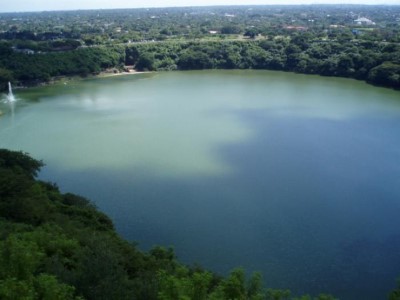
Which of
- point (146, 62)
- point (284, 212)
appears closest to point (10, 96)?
point (146, 62)

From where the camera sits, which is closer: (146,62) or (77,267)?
(77,267)

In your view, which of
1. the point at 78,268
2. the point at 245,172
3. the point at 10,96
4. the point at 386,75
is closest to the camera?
the point at 78,268

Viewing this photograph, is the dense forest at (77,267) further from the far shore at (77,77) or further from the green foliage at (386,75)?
the green foliage at (386,75)

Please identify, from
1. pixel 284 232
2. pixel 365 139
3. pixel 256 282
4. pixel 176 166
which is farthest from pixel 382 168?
pixel 256 282

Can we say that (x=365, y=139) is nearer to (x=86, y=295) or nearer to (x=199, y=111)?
(x=199, y=111)

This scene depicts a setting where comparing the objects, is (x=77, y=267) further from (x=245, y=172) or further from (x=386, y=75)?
(x=386, y=75)

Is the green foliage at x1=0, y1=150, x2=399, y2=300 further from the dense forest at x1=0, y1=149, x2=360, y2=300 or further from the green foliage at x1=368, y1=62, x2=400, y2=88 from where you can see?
the green foliage at x1=368, y1=62, x2=400, y2=88

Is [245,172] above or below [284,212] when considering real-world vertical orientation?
below
